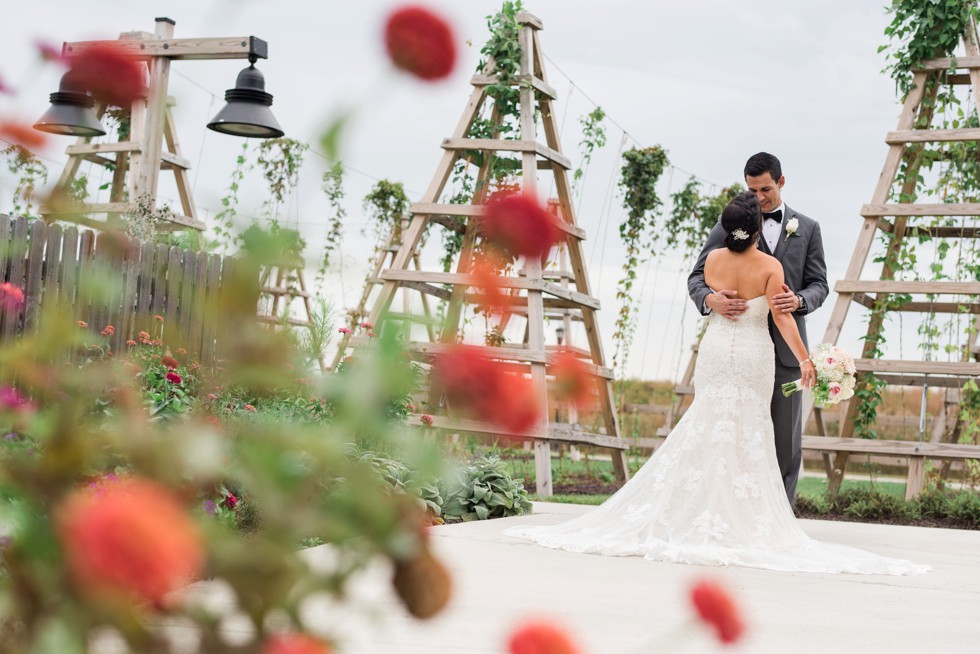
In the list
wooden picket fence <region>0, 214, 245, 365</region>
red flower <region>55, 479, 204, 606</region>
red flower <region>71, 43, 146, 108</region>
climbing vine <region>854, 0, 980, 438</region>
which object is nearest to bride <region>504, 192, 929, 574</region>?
wooden picket fence <region>0, 214, 245, 365</region>

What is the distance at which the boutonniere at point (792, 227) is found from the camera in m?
6.09

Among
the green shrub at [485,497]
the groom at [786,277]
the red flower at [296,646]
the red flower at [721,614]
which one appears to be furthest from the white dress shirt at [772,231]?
the red flower at [296,646]

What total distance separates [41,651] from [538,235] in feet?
1.62

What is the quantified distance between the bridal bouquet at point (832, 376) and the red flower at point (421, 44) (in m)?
5.01

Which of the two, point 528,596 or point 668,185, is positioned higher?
point 668,185

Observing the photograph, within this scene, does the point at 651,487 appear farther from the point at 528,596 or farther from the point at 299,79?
the point at 299,79

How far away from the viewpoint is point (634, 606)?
362cm

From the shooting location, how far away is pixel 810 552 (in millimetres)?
5129

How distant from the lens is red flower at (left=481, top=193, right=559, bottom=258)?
36.6 inches

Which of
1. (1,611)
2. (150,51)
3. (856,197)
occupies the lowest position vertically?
(1,611)

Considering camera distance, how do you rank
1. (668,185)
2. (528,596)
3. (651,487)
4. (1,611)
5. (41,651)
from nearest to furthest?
(41,651) < (1,611) < (528,596) < (651,487) < (668,185)

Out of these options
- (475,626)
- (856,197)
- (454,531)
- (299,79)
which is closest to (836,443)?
(856,197)

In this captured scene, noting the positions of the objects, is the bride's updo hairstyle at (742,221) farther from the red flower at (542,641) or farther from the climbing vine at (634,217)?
the climbing vine at (634,217)

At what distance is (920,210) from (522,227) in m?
8.03
